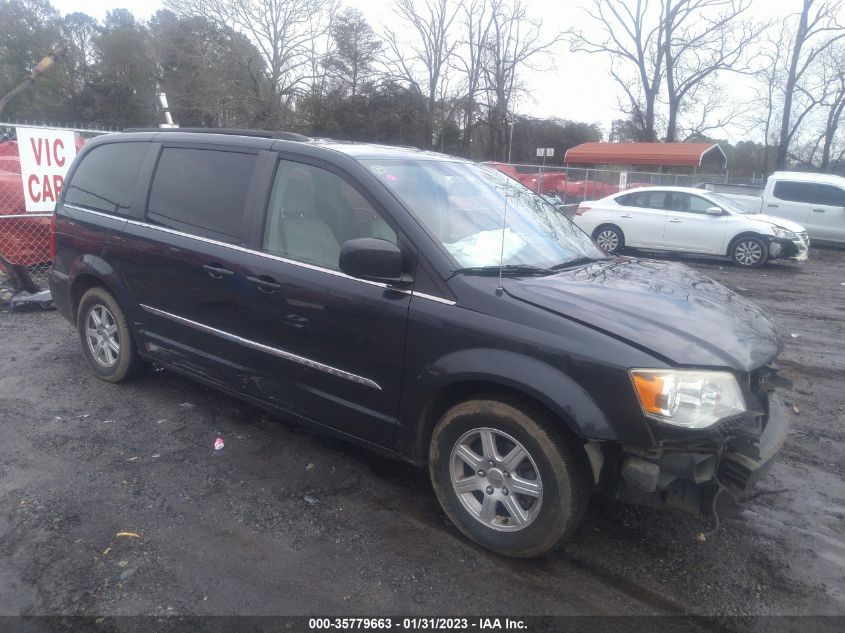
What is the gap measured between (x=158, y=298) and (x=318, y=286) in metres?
1.56

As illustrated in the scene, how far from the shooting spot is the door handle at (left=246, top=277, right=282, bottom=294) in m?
3.70

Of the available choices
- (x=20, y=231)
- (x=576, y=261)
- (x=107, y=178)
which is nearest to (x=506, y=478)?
(x=576, y=261)

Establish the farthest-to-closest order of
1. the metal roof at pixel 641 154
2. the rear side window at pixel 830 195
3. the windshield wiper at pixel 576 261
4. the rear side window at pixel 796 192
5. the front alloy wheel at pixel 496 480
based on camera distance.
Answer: the metal roof at pixel 641 154
the rear side window at pixel 796 192
the rear side window at pixel 830 195
the windshield wiper at pixel 576 261
the front alloy wheel at pixel 496 480

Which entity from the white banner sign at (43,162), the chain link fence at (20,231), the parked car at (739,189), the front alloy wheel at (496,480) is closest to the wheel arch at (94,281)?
the front alloy wheel at (496,480)

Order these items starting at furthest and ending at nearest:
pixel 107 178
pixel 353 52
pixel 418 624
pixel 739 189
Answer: pixel 353 52 → pixel 739 189 → pixel 107 178 → pixel 418 624

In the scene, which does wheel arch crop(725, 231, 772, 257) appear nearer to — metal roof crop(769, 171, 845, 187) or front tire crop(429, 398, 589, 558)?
metal roof crop(769, 171, 845, 187)

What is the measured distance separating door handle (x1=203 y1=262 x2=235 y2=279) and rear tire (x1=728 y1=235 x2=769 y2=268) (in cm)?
1194

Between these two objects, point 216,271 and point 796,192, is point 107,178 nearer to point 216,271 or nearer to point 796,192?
point 216,271

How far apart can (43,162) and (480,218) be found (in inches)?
257

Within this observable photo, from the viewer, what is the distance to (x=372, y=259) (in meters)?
3.12

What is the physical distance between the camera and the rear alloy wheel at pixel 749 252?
42.4 feet

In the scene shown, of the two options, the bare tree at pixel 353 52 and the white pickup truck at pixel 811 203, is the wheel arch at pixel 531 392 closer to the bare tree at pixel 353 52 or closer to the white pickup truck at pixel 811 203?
the white pickup truck at pixel 811 203

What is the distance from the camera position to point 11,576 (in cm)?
285

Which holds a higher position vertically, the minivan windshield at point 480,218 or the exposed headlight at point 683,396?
the minivan windshield at point 480,218
